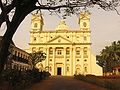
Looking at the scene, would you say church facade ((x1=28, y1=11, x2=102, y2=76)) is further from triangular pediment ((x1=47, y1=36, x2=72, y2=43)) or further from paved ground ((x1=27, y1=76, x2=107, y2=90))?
paved ground ((x1=27, y1=76, x2=107, y2=90))

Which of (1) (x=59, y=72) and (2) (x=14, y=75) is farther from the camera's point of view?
(1) (x=59, y=72)

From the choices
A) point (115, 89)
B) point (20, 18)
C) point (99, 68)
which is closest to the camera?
point (20, 18)

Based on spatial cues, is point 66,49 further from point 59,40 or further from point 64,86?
point 64,86

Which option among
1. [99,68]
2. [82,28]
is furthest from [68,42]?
[99,68]

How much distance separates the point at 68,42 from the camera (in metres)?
95.4

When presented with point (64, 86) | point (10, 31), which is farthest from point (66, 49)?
point (10, 31)

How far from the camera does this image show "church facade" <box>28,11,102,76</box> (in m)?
92.9

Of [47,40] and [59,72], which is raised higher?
[47,40]

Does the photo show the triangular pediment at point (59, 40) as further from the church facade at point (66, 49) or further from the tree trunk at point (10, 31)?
the tree trunk at point (10, 31)

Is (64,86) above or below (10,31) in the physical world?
below

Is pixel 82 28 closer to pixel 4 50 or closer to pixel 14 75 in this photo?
pixel 14 75

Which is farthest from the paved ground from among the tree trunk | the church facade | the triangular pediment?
the triangular pediment

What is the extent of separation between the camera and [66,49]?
312 ft

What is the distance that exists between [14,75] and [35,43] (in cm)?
7647
